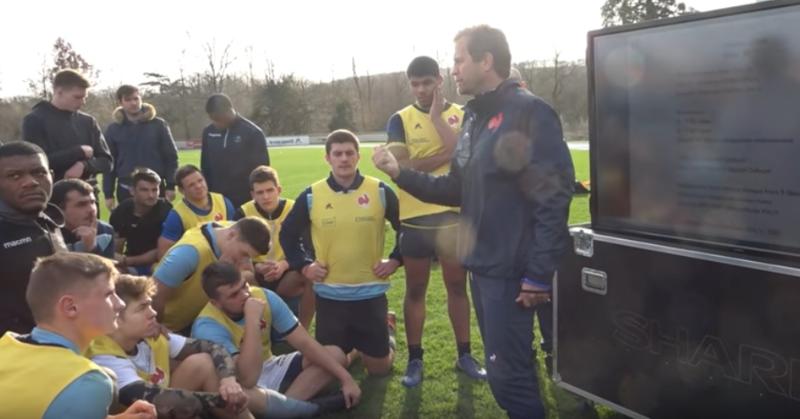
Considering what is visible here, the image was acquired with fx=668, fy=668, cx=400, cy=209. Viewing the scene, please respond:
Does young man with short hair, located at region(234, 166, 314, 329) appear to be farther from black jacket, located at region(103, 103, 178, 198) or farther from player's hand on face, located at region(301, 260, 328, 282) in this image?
black jacket, located at region(103, 103, 178, 198)

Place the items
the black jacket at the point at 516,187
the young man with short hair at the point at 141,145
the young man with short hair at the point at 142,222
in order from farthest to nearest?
the young man with short hair at the point at 141,145
the young man with short hair at the point at 142,222
the black jacket at the point at 516,187

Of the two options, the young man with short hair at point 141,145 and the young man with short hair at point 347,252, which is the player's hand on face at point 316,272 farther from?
the young man with short hair at point 141,145

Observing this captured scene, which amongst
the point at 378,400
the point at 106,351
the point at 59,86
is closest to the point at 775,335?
the point at 378,400

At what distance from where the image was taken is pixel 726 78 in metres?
2.57

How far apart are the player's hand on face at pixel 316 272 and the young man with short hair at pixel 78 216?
134 centimetres

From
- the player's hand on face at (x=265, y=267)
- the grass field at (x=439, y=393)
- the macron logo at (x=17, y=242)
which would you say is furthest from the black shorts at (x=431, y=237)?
the macron logo at (x=17, y=242)

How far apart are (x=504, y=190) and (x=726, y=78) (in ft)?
3.16

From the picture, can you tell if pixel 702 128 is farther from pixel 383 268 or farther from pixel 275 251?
pixel 275 251

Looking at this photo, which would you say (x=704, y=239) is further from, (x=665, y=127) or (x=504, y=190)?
(x=504, y=190)

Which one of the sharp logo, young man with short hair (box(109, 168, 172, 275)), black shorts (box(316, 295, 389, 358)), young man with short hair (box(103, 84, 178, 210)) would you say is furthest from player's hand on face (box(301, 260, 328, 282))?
young man with short hair (box(103, 84, 178, 210))

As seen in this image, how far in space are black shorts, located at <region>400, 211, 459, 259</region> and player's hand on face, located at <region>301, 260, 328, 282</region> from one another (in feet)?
1.82

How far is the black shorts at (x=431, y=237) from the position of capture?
4363mm

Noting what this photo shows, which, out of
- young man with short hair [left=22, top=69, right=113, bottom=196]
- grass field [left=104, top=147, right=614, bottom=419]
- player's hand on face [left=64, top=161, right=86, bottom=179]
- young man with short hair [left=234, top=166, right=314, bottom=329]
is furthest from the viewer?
young man with short hair [left=22, top=69, right=113, bottom=196]

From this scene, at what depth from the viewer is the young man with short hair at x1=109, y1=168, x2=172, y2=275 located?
5551 millimetres
